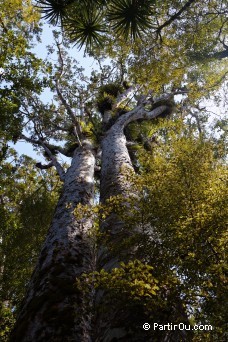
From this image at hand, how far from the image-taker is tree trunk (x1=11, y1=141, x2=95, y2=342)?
2.55 metres

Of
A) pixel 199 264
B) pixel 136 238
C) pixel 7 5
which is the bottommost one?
pixel 199 264

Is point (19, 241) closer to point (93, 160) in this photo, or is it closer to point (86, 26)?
point (93, 160)

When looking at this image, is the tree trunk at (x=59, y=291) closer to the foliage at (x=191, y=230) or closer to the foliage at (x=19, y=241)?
the foliage at (x=191, y=230)

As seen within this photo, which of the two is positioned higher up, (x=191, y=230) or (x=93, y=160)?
(x=93, y=160)

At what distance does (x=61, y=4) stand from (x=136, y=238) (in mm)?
5892

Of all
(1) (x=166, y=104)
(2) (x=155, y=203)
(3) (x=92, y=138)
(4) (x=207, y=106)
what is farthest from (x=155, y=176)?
(4) (x=207, y=106)

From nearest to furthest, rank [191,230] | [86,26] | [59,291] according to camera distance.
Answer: [191,230], [59,291], [86,26]

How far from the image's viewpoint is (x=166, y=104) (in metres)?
13.6

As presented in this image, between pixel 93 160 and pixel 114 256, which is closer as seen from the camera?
pixel 114 256

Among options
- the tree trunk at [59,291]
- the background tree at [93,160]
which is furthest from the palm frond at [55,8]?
the tree trunk at [59,291]

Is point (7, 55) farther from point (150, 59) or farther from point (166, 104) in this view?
point (166, 104)

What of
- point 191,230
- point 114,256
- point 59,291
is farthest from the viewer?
point 114,256

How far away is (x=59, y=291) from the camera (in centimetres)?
299

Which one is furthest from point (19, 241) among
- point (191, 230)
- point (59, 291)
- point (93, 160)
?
point (191, 230)
